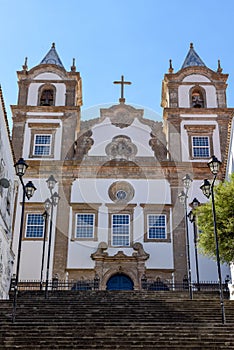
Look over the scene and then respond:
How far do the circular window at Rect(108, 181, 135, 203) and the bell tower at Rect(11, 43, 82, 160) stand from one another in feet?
11.7

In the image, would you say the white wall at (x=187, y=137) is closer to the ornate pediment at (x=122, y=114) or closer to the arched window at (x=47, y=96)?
the ornate pediment at (x=122, y=114)

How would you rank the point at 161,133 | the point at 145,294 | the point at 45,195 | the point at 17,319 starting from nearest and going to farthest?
the point at 17,319 < the point at 145,294 < the point at 45,195 < the point at 161,133

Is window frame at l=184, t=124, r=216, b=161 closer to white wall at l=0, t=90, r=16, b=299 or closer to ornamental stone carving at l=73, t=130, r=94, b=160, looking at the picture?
ornamental stone carving at l=73, t=130, r=94, b=160

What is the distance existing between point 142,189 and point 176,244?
3.71 m

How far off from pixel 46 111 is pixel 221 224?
50.9 feet

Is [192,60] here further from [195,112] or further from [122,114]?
[122,114]

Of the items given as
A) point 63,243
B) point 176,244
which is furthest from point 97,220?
point 176,244

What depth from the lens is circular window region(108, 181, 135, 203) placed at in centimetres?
2872

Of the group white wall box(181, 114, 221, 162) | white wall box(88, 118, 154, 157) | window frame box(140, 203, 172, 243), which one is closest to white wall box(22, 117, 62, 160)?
white wall box(88, 118, 154, 157)

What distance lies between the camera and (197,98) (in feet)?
108

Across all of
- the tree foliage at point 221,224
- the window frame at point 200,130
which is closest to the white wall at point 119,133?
the window frame at point 200,130

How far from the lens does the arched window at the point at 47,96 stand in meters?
32.4

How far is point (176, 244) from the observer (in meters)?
27.4

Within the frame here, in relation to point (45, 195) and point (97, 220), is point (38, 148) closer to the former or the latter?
point (45, 195)
